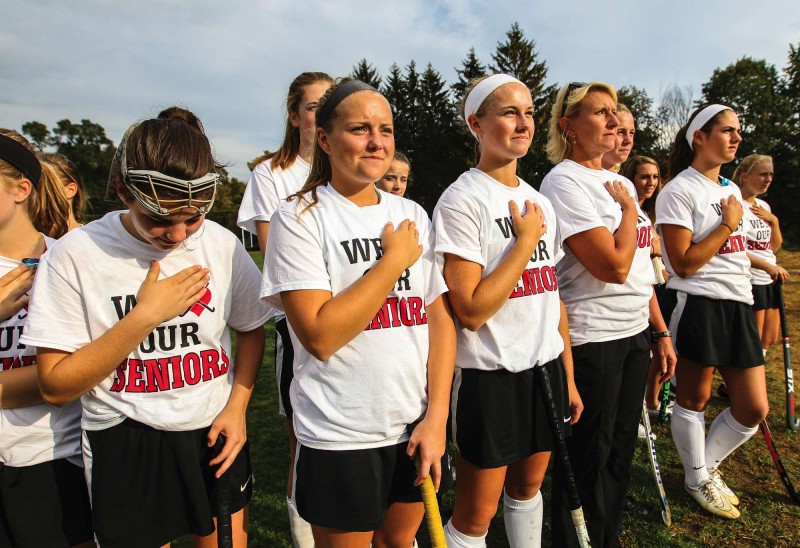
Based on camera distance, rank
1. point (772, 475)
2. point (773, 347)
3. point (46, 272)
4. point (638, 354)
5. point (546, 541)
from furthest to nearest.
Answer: point (773, 347)
point (772, 475)
point (546, 541)
point (638, 354)
point (46, 272)

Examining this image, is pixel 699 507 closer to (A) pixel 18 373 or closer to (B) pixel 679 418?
(B) pixel 679 418

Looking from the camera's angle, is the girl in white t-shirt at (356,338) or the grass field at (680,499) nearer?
the girl in white t-shirt at (356,338)

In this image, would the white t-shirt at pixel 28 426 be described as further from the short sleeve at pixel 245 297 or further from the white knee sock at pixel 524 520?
the white knee sock at pixel 524 520

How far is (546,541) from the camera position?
10.4ft

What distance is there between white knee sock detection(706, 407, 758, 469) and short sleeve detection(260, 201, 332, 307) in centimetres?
341

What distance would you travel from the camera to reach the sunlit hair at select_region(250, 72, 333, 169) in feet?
9.19

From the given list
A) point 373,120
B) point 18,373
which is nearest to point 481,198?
point 373,120

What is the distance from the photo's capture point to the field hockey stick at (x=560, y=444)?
220cm

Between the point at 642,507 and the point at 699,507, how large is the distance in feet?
1.36

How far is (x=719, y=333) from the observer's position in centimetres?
327

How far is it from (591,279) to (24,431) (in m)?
2.71

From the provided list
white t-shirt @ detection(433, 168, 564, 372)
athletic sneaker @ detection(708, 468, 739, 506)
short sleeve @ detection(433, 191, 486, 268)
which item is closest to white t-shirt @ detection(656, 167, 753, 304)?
athletic sneaker @ detection(708, 468, 739, 506)

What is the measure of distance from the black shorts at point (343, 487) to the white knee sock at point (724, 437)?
Result: 10.0 ft

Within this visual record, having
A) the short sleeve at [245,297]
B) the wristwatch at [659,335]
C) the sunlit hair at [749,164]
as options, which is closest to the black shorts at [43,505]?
the short sleeve at [245,297]
